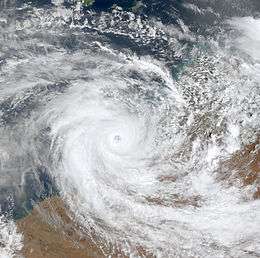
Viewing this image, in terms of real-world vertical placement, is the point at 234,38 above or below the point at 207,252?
above

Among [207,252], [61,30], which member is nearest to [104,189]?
[207,252]

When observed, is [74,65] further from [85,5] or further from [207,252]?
[207,252]

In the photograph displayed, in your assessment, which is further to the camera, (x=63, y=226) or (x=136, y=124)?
(x=136, y=124)

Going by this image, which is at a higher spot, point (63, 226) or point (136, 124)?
point (136, 124)
